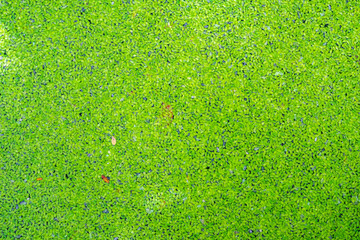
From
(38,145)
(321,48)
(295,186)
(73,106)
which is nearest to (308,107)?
(321,48)

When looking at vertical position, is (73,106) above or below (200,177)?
above

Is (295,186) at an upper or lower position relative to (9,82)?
lower

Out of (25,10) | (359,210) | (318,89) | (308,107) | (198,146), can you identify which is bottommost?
(359,210)

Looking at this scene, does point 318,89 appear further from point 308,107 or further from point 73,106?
point 73,106

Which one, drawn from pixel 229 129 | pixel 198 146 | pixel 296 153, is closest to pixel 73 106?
pixel 198 146

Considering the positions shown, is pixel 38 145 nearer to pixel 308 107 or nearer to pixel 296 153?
pixel 296 153
